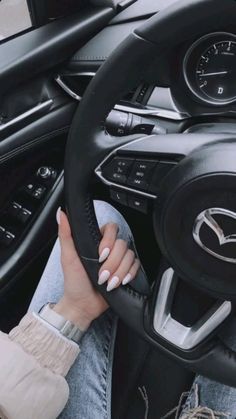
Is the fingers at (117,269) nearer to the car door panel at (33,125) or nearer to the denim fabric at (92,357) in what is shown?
the denim fabric at (92,357)

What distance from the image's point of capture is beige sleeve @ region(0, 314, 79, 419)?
31.2 inches

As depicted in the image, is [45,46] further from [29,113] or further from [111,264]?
[111,264]

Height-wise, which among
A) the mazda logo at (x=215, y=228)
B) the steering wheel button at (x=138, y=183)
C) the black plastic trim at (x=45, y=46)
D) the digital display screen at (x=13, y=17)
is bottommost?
the mazda logo at (x=215, y=228)

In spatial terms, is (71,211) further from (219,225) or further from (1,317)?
(1,317)

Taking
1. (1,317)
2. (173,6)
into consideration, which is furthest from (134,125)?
(1,317)

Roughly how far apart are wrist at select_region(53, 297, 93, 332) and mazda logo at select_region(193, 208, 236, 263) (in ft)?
0.82

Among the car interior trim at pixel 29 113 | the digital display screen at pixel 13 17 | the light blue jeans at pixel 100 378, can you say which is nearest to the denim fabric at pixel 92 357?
the light blue jeans at pixel 100 378

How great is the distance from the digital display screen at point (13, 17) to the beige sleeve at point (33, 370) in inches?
24.2

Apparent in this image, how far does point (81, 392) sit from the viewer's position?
94 centimetres

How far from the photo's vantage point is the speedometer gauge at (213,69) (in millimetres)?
999

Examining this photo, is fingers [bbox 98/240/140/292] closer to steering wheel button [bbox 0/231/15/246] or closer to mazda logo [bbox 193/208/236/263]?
mazda logo [bbox 193/208/236/263]

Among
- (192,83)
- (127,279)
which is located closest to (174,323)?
(127,279)

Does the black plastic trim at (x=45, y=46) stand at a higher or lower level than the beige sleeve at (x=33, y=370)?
Answer: higher

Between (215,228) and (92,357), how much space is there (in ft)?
1.24
